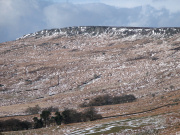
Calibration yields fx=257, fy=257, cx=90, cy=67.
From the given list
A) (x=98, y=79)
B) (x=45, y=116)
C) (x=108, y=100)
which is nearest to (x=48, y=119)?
(x=45, y=116)

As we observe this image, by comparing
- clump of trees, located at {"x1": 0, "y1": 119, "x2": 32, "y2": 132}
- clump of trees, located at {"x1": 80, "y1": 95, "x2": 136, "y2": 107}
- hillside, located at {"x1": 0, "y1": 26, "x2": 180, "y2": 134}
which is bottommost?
clump of trees, located at {"x1": 0, "y1": 119, "x2": 32, "y2": 132}

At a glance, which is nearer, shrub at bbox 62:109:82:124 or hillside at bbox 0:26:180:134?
shrub at bbox 62:109:82:124

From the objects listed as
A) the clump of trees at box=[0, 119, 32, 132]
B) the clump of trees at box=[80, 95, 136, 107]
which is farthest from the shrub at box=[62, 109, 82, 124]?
the clump of trees at box=[80, 95, 136, 107]

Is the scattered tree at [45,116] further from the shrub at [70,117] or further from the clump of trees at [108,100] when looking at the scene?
the clump of trees at [108,100]

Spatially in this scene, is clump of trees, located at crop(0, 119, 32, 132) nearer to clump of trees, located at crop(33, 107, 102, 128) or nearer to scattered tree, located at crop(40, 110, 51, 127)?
clump of trees, located at crop(33, 107, 102, 128)

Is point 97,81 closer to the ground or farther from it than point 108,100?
farther from it

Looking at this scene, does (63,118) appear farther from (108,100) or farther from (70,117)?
(108,100)

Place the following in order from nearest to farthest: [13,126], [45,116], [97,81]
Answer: [13,126] < [45,116] < [97,81]

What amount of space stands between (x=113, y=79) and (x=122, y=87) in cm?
1928

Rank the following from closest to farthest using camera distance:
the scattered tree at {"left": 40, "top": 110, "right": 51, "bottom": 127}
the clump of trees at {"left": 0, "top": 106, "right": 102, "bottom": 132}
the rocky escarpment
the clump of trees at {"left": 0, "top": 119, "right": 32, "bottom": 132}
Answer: the clump of trees at {"left": 0, "top": 119, "right": 32, "bottom": 132} → the clump of trees at {"left": 0, "top": 106, "right": 102, "bottom": 132} → the scattered tree at {"left": 40, "top": 110, "right": 51, "bottom": 127} → the rocky escarpment

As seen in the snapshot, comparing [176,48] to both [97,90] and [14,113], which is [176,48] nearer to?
[97,90]

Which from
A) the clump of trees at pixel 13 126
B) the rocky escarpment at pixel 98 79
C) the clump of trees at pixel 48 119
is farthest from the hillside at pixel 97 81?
the clump of trees at pixel 13 126

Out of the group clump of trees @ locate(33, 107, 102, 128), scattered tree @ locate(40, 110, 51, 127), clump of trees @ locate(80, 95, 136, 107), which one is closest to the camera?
clump of trees @ locate(33, 107, 102, 128)

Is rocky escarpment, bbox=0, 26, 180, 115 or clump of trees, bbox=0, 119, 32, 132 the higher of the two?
rocky escarpment, bbox=0, 26, 180, 115
